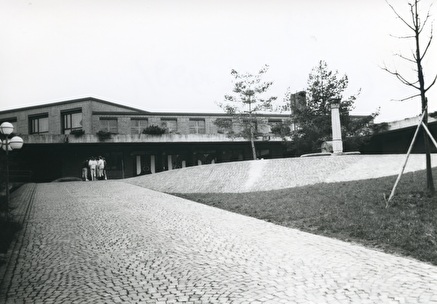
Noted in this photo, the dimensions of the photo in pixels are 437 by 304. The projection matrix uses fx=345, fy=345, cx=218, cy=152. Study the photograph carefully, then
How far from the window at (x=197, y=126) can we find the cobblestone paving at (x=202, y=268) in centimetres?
2836

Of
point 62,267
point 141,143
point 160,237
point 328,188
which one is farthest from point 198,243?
point 141,143

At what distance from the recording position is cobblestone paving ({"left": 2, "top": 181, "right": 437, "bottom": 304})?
3943 millimetres

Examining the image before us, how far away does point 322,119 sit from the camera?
75.7 ft

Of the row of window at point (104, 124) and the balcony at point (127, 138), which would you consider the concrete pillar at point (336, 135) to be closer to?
the balcony at point (127, 138)

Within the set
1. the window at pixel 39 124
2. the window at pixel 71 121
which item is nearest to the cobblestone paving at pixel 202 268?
the window at pixel 71 121

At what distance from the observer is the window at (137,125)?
3475 centimetres

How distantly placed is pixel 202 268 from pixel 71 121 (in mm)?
34011

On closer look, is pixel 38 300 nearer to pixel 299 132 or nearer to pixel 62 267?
pixel 62 267

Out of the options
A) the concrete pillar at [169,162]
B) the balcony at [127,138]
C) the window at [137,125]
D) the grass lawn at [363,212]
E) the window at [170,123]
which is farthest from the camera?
the window at [170,123]

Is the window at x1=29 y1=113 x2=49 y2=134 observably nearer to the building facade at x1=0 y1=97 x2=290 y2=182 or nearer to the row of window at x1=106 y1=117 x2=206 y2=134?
the building facade at x1=0 y1=97 x2=290 y2=182

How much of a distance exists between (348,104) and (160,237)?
20.4 meters

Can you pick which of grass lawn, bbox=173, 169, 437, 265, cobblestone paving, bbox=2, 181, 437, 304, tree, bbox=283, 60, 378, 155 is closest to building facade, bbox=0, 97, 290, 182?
tree, bbox=283, 60, 378, 155

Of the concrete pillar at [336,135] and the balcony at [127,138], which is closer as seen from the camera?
the concrete pillar at [336,135]

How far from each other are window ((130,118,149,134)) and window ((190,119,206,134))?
15.4ft
